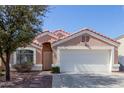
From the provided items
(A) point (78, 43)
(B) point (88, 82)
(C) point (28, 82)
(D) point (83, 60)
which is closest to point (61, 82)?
(B) point (88, 82)

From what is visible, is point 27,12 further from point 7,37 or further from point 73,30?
point 73,30

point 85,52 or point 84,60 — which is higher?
point 85,52

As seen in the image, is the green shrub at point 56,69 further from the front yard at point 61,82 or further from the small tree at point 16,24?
the small tree at point 16,24


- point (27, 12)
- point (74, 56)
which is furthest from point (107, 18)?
point (27, 12)

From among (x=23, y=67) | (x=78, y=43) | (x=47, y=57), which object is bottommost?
(x=23, y=67)

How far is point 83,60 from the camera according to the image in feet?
72.2

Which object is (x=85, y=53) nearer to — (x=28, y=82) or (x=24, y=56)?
(x=24, y=56)

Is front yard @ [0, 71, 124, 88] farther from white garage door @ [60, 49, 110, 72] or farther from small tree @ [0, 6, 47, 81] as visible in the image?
white garage door @ [60, 49, 110, 72]

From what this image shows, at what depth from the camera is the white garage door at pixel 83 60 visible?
71.9 ft

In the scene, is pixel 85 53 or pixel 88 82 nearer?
pixel 88 82

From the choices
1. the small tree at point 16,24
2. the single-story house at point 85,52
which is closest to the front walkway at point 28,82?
the small tree at point 16,24

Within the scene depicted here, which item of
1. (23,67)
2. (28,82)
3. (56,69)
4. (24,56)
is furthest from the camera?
(24,56)

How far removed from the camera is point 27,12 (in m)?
15.5

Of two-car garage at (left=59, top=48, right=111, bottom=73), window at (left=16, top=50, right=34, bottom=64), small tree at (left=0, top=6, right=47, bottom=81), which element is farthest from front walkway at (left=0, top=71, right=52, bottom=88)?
window at (left=16, top=50, right=34, bottom=64)
